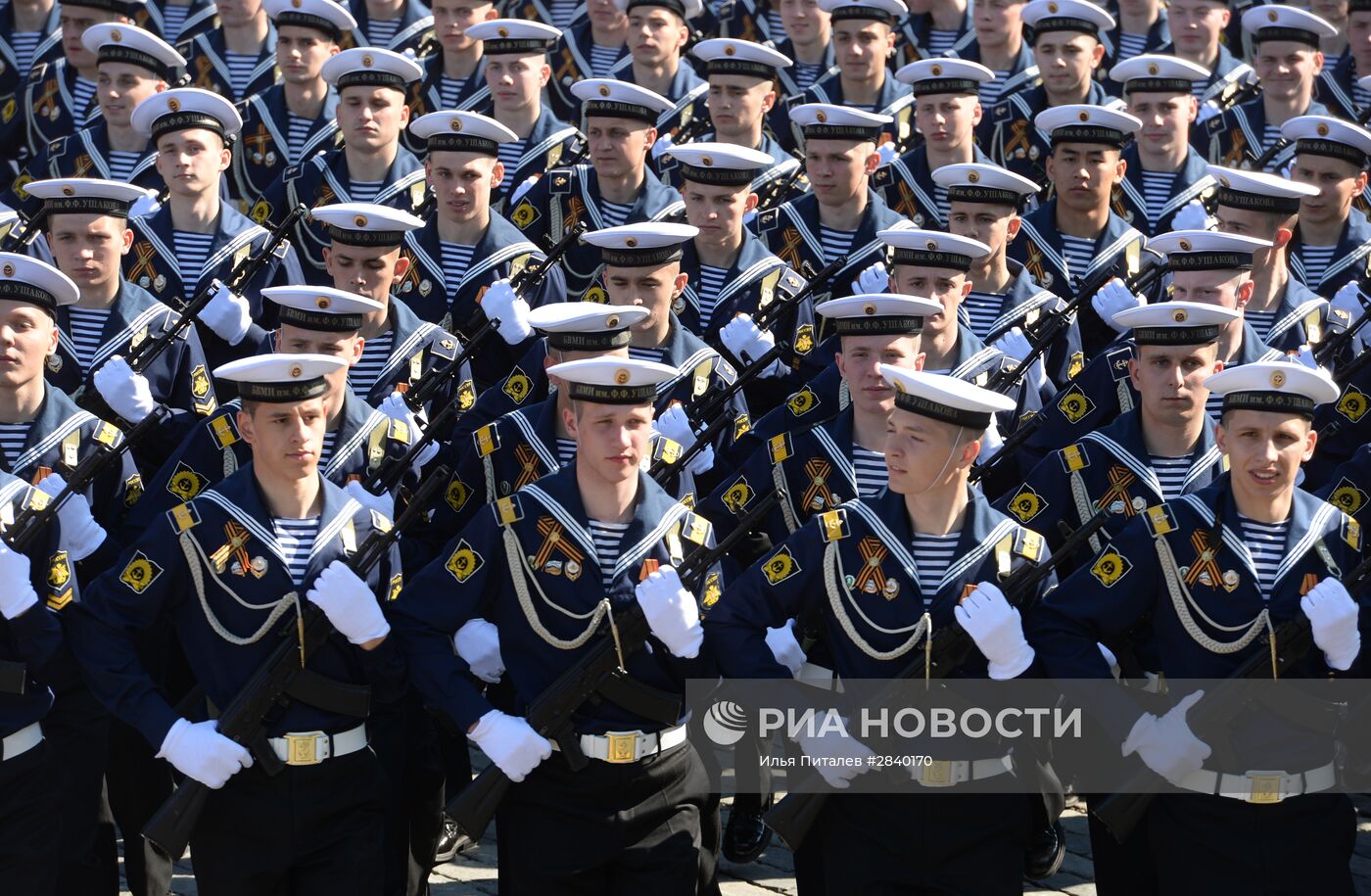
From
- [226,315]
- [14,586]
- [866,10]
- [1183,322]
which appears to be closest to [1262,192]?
[1183,322]

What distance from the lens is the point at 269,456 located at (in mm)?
8125

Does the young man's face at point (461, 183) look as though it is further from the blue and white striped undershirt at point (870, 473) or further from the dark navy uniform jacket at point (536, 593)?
the dark navy uniform jacket at point (536, 593)

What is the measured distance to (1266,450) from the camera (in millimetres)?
8094

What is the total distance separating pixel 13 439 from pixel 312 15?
20.1ft

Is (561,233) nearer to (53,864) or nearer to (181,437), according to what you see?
(181,437)

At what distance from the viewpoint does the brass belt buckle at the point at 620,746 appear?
8.12m

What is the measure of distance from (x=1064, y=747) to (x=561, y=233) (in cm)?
575

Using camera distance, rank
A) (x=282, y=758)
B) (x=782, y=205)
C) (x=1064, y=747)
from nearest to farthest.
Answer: (x=282, y=758) < (x=1064, y=747) < (x=782, y=205)

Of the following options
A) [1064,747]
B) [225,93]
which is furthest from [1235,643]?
[225,93]

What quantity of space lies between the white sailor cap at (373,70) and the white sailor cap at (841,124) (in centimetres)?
260

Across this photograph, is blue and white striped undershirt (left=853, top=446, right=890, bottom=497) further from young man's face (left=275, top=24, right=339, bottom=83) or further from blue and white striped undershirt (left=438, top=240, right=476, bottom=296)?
young man's face (left=275, top=24, right=339, bottom=83)

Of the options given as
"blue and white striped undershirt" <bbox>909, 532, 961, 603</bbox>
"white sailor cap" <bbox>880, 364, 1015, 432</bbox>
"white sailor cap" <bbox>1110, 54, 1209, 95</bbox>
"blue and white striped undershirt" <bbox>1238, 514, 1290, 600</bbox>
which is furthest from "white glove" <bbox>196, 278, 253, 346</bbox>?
"white sailor cap" <bbox>1110, 54, 1209, 95</bbox>

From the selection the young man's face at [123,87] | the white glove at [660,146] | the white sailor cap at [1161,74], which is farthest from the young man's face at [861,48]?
the young man's face at [123,87]

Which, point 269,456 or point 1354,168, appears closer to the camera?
point 269,456
